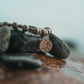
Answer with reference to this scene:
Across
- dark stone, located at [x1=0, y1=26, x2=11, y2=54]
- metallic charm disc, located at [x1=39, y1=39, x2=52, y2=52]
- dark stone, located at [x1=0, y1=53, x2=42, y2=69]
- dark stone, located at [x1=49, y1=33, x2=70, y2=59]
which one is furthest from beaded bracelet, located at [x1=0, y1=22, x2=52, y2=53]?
dark stone, located at [x1=0, y1=53, x2=42, y2=69]

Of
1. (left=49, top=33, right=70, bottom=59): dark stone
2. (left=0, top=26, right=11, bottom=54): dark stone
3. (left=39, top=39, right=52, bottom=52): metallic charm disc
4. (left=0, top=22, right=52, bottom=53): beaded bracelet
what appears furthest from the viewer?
(left=49, top=33, right=70, bottom=59): dark stone

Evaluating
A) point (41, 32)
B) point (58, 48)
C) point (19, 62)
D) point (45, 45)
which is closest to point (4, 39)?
point (19, 62)

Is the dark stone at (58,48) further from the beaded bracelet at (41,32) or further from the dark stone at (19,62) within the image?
the dark stone at (19,62)

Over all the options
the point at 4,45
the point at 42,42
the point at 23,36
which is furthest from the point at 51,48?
the point at 4,45

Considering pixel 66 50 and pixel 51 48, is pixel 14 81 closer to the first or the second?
pixel 51 48

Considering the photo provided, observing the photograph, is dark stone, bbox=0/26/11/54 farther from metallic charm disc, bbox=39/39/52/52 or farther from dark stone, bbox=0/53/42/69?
metallic charm disc, bbox=39/39/52/52

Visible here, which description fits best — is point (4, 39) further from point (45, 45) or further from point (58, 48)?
point (58, 48)

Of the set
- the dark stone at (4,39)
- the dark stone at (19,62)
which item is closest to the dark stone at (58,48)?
the dark stone at (4,39)

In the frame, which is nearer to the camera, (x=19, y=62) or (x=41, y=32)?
(x=19, y=62)

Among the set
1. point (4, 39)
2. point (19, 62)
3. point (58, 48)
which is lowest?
point (58, 48)
